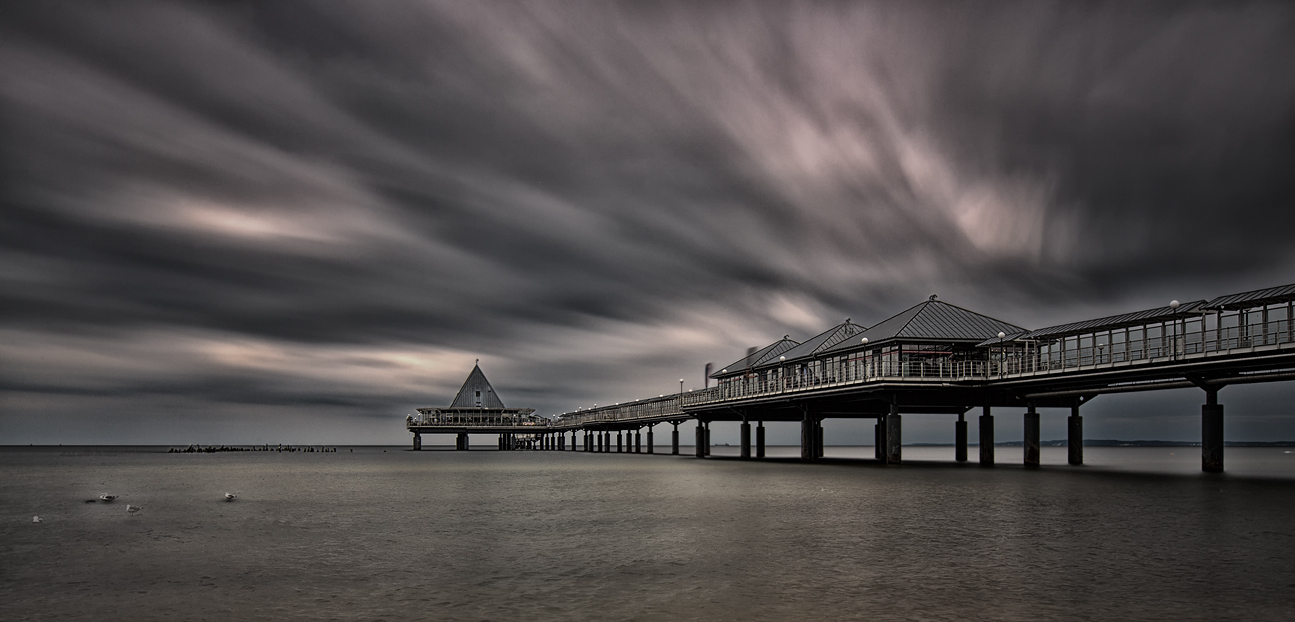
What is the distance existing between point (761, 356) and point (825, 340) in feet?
55.1

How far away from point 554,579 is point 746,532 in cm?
947

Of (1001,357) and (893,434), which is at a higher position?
(1001,357)

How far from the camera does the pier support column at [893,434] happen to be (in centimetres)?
6511

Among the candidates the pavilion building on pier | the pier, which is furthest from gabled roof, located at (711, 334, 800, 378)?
the pavilion building on pier

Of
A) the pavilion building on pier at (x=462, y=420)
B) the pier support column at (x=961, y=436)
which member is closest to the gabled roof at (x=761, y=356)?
the pier support column at (x=961, y=436)

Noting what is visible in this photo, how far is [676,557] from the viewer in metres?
22.3

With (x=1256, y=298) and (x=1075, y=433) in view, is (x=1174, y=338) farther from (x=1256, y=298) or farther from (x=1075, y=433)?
(x=1075, y=433)

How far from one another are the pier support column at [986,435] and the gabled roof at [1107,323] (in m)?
6.19

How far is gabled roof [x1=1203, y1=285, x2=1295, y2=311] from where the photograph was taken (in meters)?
42.2

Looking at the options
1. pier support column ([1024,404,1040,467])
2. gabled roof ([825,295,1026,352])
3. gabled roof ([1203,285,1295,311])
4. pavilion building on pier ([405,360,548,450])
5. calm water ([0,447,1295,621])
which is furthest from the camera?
pavilion building on pier ([405,360,548,450])

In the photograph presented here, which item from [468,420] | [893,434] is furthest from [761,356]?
[468,420]

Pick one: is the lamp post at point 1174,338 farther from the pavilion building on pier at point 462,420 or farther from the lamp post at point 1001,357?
the pavilion building on pier at point 462,420

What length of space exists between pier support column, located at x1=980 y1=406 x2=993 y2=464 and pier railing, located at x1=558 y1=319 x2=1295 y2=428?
477 centimetres

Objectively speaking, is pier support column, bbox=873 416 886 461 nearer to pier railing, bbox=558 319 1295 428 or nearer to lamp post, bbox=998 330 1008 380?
pier railing, bbox=558 319 1295 428
